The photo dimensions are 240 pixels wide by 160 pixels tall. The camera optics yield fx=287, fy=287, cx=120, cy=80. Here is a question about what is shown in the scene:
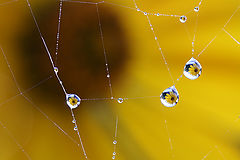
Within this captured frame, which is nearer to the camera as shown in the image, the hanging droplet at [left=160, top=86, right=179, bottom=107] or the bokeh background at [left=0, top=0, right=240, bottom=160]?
the hanging droplet at [left=160, top=86, right=179, bottom=107]

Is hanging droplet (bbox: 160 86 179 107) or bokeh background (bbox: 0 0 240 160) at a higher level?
bokeh background (bbox: 0 0 240 160)

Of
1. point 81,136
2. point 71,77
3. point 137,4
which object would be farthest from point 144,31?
point 81,136

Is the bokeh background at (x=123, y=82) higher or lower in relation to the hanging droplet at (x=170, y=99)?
higher

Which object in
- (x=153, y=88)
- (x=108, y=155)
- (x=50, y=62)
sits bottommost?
(x=108, y=155)

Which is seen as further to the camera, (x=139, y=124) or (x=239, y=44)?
(x=139, y=124)

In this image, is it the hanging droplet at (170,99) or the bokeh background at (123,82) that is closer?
the hanging droplet at (170,99)

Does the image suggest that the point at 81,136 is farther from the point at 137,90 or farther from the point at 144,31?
the point at 144,31

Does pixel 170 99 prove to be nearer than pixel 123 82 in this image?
Yes

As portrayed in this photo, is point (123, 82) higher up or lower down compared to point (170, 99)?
higher up
